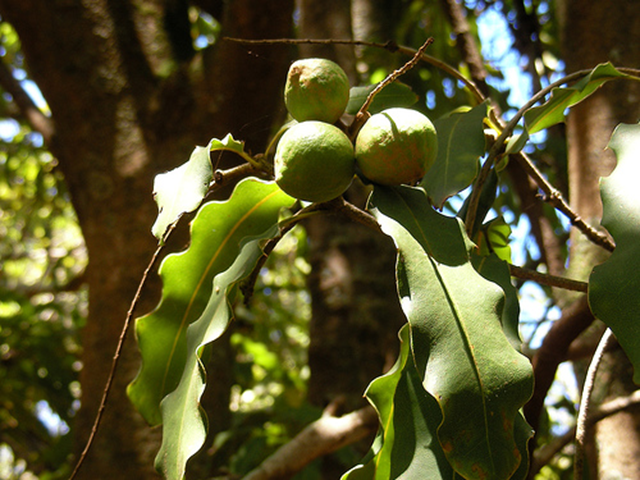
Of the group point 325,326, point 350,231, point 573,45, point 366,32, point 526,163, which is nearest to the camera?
point 526,163

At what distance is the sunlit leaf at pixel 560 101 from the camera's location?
0.65 meters

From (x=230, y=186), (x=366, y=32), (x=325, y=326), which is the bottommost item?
(x=325, y=326)

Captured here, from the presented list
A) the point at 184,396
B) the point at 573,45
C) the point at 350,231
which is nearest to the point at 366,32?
the point at 350,231

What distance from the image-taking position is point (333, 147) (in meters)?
0.54

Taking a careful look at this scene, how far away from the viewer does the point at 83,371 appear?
54.6 inches

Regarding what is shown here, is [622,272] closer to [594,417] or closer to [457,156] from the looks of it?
[457,156]

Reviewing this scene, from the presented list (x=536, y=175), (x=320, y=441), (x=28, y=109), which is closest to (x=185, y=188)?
(x=536, y=175)

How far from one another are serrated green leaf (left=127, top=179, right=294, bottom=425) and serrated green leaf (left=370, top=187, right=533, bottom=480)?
0.72ft

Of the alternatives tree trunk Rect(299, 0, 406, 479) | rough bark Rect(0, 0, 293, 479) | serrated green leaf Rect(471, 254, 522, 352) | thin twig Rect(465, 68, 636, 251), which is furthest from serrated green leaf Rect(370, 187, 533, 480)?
tree trunk Rect(299, 0, 406, 479)

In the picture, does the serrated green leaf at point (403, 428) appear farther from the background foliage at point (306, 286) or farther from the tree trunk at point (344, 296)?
the tree trunk at point (344, 296)

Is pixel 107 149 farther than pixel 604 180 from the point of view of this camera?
Yes

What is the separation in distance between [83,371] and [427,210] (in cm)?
112

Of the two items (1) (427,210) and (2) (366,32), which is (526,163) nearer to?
(1) (427,210)

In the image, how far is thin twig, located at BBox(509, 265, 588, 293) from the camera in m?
0.60
